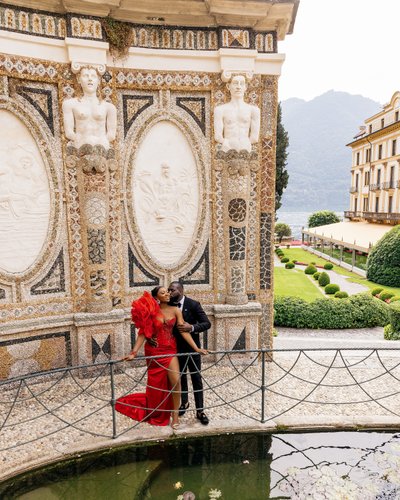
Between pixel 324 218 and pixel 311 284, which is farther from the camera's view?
pixel 324 218

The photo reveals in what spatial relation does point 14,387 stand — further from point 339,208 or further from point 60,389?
point 339,208

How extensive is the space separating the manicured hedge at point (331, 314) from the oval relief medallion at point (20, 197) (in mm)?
8190

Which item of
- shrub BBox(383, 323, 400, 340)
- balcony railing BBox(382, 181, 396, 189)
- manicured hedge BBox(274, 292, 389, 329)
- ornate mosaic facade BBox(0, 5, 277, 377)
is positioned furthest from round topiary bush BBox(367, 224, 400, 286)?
ornate mosaic facade BBox(0, 5, 277, 377)

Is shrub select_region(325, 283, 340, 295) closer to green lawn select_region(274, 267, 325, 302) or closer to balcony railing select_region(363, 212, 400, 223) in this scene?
green lawn select_region(274, 267, 325, 302)

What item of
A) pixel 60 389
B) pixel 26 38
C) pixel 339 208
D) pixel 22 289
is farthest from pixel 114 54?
pixel 339 208

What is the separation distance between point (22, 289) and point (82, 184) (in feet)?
5.97

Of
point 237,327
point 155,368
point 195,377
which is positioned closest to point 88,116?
point 155,368

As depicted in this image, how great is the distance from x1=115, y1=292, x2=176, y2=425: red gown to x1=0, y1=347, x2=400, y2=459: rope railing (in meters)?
0.16

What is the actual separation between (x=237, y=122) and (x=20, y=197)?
351 centimetres

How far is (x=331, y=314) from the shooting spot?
1211cm

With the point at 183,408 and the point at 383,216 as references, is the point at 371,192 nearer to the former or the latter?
the point at 383,216

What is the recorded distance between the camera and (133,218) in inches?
256

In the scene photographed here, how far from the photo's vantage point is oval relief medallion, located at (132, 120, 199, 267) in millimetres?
6465

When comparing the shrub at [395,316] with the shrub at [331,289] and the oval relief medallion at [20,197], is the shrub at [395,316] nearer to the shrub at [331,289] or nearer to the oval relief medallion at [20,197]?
the shrub at [331,289]
